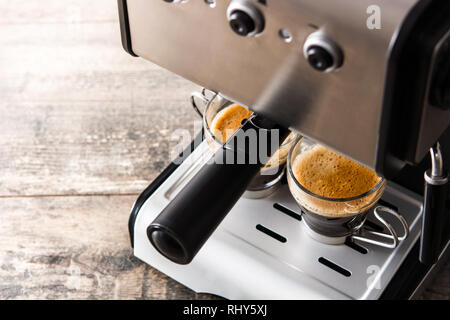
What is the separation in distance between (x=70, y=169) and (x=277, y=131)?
0.34 m

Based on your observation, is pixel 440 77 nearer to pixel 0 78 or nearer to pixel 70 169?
pixel 70 169

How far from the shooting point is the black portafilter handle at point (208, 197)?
1.25ft

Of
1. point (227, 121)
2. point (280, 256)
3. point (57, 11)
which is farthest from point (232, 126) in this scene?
point (57, 11)

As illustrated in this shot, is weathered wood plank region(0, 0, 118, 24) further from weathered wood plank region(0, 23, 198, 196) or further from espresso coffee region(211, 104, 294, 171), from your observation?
espresso coffee region(211, 104, 294, 171)

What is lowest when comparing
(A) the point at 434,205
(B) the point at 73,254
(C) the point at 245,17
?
(B) the point at 73,254

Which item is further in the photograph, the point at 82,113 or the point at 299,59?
the point at 82,113

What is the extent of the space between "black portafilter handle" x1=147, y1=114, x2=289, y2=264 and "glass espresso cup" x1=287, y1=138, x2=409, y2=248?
0.11 meters

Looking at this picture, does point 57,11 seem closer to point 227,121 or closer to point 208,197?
point 227,121

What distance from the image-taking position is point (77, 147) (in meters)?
0.72

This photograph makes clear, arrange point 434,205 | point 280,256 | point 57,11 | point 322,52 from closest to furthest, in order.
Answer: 1. point 322,52
2. point 434,205
3. point 280,256
4. point 57,11

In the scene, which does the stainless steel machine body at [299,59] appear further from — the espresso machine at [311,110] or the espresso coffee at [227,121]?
the espresso coffee at [227,121]

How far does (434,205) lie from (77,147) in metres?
0.41

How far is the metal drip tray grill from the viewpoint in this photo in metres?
0.53

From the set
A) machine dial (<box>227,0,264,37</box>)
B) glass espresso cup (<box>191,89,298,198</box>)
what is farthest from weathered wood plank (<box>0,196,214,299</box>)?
machine dial (<box>227,0,264,37</box>)
